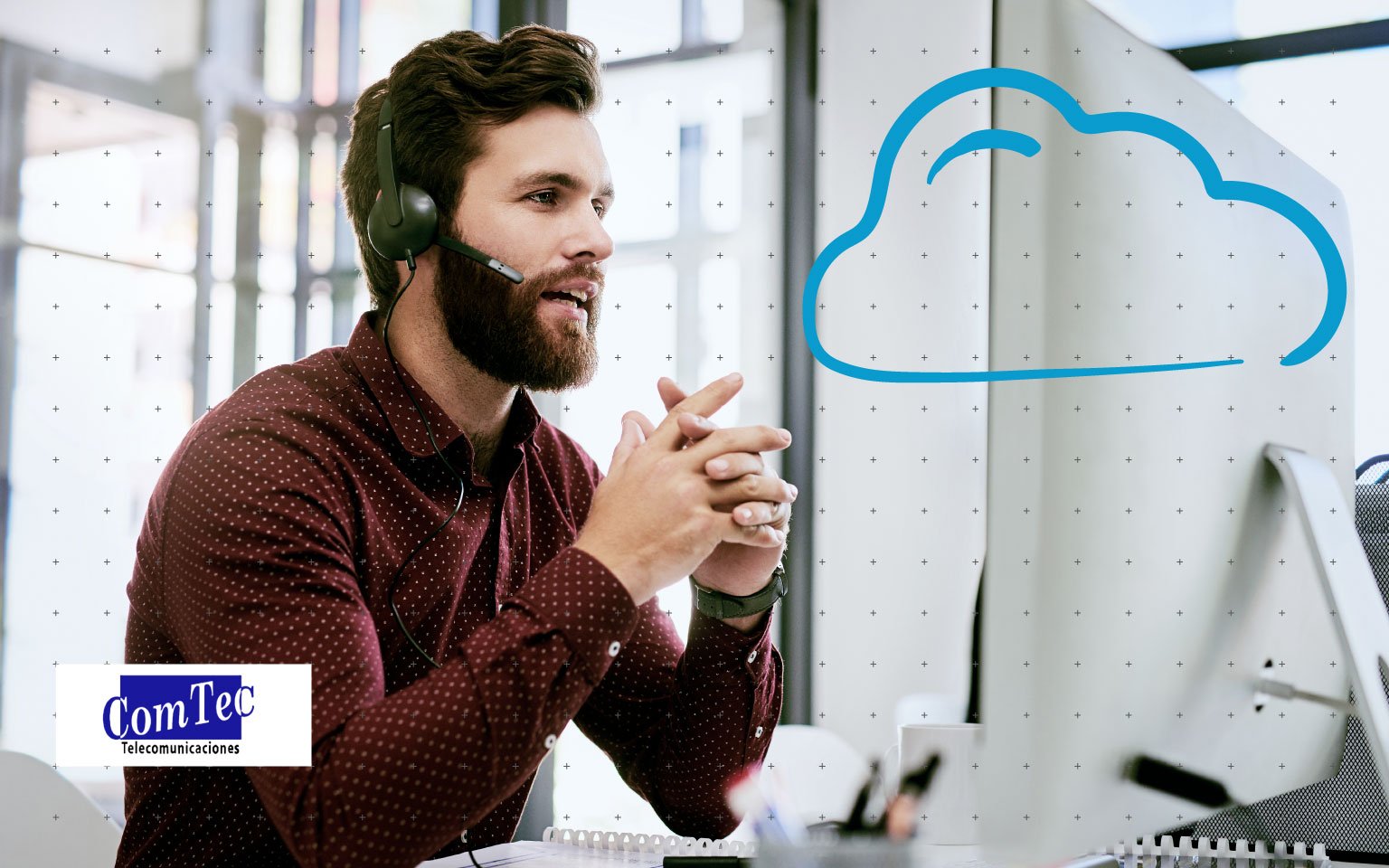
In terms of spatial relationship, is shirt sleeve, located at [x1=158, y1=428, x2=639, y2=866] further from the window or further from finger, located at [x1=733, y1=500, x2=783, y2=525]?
the window

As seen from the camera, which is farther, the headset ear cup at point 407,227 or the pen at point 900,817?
the headset ear cup at point 407,227

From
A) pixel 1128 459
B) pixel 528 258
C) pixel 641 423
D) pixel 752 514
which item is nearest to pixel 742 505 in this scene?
pixel 752 514

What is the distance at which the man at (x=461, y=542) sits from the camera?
0.66 meters

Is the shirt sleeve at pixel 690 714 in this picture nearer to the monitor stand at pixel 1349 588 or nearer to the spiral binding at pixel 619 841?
the spiral binding at pixel 619 841

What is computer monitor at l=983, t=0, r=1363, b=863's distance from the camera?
0.61 m

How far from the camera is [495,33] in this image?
1.66m

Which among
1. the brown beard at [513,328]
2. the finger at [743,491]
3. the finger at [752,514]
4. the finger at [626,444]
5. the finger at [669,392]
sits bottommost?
the finger at [752,514]

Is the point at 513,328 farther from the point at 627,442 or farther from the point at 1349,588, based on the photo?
the point at 1349,588

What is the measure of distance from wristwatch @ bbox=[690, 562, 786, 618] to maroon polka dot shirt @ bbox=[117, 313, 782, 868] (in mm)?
17

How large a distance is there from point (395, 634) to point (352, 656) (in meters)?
0.18

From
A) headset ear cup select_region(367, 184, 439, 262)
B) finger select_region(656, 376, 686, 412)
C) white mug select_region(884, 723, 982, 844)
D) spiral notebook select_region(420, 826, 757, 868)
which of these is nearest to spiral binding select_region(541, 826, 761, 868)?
spiral notebook select_region(420, 826, 757, 868)

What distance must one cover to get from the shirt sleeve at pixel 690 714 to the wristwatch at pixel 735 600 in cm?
1

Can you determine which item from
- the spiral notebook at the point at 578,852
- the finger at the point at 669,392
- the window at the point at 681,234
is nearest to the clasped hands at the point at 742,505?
the finger at the point at 669,392

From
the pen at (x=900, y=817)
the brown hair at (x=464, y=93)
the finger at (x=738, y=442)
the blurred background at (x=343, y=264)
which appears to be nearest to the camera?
the pen at (x=900, y=817)
